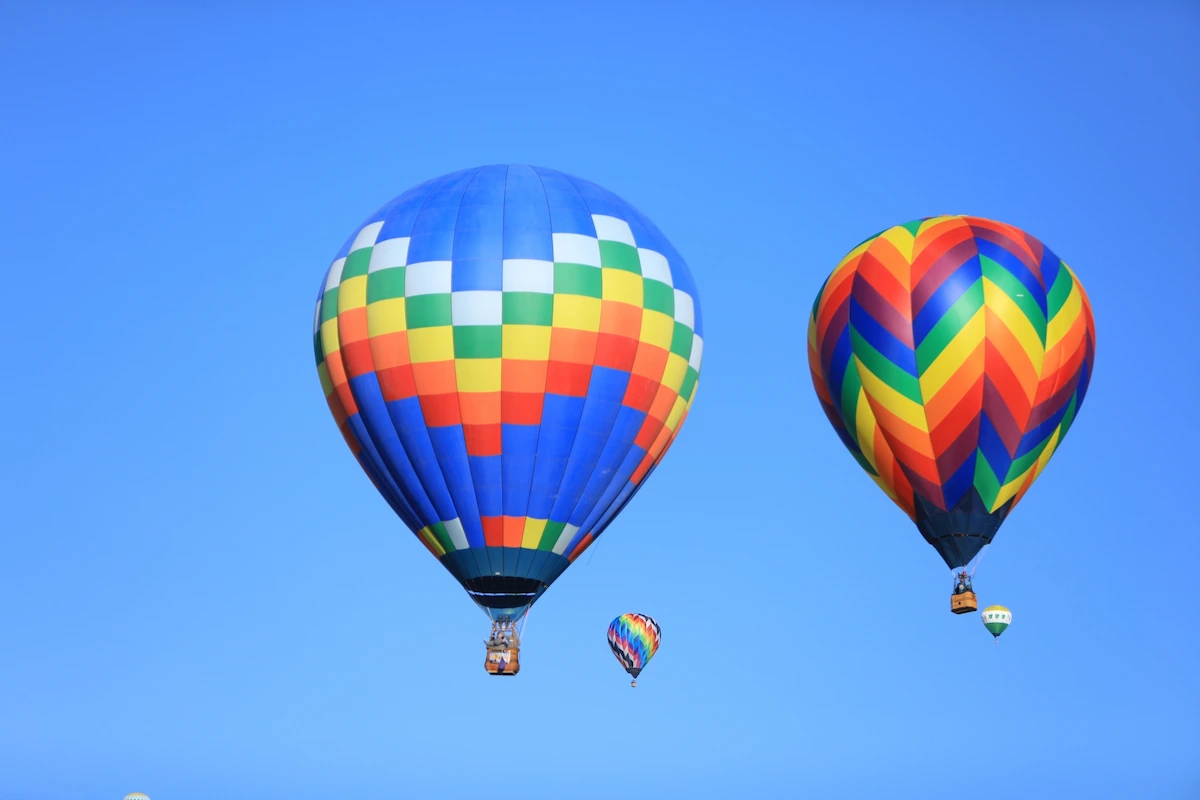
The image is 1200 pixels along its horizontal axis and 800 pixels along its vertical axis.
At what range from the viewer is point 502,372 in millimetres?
30625

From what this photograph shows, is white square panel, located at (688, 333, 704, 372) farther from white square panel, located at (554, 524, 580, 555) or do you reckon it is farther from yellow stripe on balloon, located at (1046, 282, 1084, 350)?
yellow stripe on balloon, located at (1046, 282, 1084, 350)

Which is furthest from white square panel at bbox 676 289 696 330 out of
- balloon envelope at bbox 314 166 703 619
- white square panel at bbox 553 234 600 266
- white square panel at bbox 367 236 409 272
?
white square panel at bbox 367 236 409 272

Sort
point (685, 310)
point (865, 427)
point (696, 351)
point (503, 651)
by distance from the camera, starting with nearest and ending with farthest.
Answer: point (503, 651) < point (865, 427) < point (685, 310) < point (696, 351)

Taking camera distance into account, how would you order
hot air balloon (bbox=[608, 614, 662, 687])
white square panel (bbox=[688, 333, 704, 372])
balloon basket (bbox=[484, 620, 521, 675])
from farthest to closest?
hot air balloon (bbox=[608, 614, 662, 687])
white square panel (bbox=[688, 333, 704, 372])
balloon basket (bbox=[484, 620, 521, 675])

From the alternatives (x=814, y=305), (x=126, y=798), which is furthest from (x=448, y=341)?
(x=126, y=798)

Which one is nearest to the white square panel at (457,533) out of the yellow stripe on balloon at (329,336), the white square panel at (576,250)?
the yellow stripe on balloon at (329,336)

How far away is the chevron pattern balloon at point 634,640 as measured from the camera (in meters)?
38.2

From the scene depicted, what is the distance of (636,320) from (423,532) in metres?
4.35

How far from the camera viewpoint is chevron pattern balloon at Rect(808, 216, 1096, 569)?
103 feet

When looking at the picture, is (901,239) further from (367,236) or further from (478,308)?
(367,236)

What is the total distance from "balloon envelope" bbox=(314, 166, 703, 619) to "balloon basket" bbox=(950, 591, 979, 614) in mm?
4960

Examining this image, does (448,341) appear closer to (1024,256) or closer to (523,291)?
(523,291)

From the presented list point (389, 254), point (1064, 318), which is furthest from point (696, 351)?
point (1064, 318)

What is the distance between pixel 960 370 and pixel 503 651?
25.2 feet
